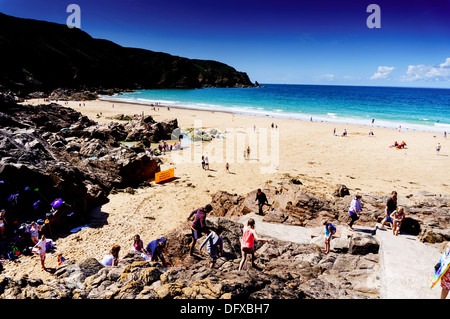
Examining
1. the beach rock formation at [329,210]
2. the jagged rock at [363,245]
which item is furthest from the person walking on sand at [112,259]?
the jagged rock at [363,245]

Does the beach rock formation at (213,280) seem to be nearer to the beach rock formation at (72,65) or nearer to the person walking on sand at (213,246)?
the person walking on sand at (213,246)

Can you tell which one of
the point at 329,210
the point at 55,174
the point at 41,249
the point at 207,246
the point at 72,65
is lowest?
the point at 41,249

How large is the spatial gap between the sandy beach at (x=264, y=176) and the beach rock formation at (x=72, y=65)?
72.3 metres

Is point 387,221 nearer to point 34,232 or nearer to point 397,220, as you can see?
point 397,220

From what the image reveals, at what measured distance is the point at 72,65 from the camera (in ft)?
344

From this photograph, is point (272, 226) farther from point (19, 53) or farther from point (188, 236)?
point (19, 53)

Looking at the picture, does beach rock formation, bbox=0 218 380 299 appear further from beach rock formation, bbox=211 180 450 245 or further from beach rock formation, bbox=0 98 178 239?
beach rock formation, bbox=0 98 178 239

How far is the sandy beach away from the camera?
34.7ft

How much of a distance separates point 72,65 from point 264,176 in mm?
120930

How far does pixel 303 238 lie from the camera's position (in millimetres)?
8555

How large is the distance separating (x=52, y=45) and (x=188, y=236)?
5895 inches

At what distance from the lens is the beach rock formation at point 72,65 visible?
3081 inches

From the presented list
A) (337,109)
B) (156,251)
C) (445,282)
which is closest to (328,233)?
(445,282)
